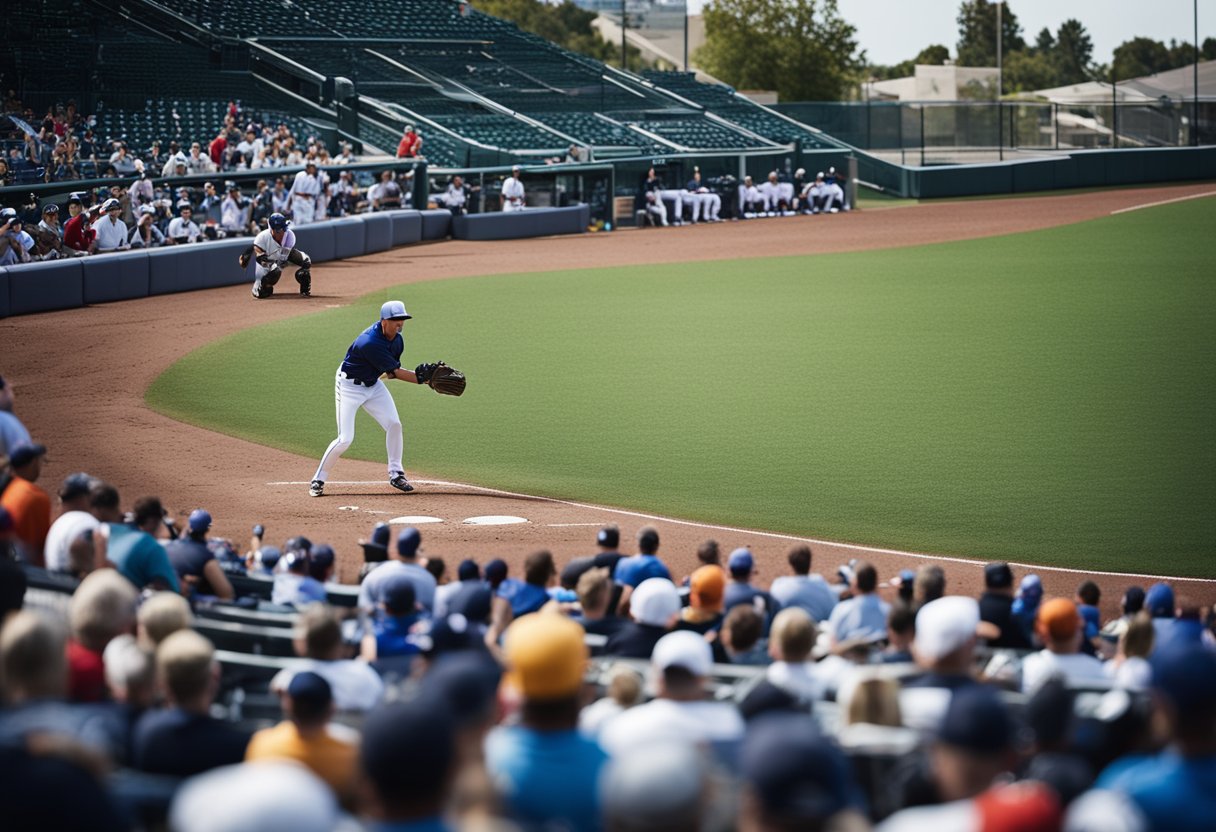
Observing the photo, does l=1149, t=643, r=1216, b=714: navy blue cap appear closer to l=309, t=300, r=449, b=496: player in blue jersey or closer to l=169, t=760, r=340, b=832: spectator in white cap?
l=169, t=760, r=340, b=832: spectator in white cap

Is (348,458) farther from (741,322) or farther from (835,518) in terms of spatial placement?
(741,322)

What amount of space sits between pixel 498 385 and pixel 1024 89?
12750 centimetres

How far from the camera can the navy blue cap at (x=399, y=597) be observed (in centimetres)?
703

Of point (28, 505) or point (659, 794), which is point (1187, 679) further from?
point (28, 505)

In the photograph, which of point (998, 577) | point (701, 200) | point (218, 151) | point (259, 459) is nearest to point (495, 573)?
point (998, 577)

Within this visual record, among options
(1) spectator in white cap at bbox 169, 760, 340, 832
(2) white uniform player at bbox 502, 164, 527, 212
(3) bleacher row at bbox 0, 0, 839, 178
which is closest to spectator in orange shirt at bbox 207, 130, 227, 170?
(3) bleacher row at bbox 0, 0, 839, 178

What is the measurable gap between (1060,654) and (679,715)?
2698mm

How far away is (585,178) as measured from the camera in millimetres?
40250

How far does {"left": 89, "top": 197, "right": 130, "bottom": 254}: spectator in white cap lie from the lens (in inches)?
997

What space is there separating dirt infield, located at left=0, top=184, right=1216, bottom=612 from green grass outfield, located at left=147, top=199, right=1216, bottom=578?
456 mm

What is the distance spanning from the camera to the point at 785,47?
8456cm

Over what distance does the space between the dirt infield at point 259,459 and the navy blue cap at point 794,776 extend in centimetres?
767

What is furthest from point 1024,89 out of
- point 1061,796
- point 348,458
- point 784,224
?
point 1061,796

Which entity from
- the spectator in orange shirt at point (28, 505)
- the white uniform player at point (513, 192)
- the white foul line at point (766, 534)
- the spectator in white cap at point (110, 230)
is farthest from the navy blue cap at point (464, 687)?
the white uniform player at point (513, 192)
